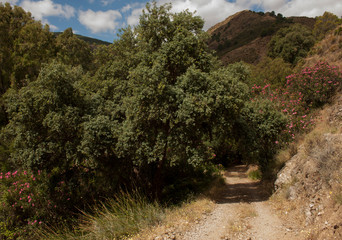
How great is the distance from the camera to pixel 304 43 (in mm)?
32844

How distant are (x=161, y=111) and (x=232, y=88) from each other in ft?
8.89

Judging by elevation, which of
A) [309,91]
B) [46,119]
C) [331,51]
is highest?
[331,51]

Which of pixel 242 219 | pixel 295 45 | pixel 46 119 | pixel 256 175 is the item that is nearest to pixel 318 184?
pixel 242 219

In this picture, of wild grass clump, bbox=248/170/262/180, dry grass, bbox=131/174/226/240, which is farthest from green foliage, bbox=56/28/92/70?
dry grass, bbox=131/174/226/240

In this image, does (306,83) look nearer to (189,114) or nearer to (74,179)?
(189,114)

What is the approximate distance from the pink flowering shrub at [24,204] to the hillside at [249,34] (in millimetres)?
22881

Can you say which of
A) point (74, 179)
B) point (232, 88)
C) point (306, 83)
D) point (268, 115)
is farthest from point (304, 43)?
point (74, 179)

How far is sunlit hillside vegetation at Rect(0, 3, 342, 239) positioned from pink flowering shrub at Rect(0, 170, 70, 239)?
0.13ft

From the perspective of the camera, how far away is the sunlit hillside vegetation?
823 cm

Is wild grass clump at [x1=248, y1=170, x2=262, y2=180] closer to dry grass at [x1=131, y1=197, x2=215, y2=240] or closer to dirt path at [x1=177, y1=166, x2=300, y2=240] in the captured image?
dirt path at [x1=177, y1=166, x2=300, y2=240]

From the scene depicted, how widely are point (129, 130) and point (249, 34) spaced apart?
226ft

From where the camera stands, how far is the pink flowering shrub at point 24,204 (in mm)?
9393

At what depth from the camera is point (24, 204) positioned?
969 centimetres

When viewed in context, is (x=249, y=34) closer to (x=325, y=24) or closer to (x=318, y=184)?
(x=325, y=24)
